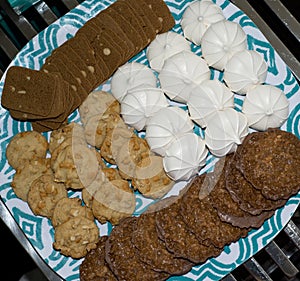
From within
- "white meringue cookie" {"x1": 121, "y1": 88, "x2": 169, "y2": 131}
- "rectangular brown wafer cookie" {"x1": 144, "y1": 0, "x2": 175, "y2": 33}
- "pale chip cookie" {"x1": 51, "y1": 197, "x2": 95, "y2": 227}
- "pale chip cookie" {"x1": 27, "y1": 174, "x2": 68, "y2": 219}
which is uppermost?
"rectangular brown wafer cookie" {"x1": 144, "y1": 0, "x2": 175, "y2": 33}

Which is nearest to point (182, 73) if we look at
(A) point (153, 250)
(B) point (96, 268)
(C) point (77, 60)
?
(C) point (77, 60)

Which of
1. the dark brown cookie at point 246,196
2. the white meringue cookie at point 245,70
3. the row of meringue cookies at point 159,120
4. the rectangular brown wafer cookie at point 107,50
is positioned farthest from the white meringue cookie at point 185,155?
the rectangular brown wafer cookie at point 107,50

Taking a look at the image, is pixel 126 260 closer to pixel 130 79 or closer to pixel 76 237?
pixel 76 237

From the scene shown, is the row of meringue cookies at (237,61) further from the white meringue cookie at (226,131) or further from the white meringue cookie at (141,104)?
the white meringue cookie at (141,104)

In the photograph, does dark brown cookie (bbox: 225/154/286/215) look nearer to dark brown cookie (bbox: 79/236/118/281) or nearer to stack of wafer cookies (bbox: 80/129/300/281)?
stack of wafer cookies (bbox: 80/129/300/281)

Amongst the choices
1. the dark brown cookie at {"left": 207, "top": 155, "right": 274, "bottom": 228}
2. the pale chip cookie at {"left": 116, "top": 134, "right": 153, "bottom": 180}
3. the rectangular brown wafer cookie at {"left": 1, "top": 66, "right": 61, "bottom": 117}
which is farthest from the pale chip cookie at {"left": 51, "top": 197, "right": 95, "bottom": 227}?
the dark brown cookie at {"left": 207, "top": 155, "right": 274, "bottom": 228}

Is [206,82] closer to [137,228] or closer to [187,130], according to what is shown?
[187,130]

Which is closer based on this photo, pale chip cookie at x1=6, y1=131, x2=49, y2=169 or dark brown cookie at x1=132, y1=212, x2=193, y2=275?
dark brown cookie at x1=132, y1=212, x2=193, y2=275
